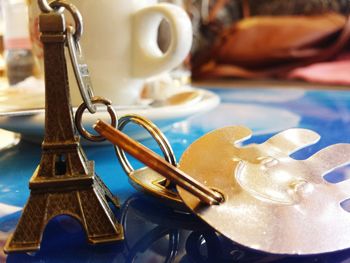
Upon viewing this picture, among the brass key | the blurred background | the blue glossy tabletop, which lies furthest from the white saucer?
the blurred background

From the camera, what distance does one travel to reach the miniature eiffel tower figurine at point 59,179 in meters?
0.21

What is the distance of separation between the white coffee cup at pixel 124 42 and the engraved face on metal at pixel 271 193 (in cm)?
17

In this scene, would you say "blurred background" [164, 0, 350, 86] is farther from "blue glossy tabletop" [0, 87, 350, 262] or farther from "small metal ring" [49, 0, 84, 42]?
"small metal ring" [49, 0, 84, 42]

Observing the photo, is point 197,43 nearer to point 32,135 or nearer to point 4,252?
point 32,135

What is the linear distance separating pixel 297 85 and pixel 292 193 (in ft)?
2.50

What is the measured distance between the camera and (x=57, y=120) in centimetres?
22

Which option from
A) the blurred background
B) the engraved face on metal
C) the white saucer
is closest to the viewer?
the engraved face on metal

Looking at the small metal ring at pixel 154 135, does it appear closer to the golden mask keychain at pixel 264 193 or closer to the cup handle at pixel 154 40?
the golden mask keychain at pixel 264 193

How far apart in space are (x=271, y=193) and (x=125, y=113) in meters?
0.17

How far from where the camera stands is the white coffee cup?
1.36 ft

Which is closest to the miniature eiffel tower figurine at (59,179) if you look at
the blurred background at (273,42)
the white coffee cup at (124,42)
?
the white coffee cup at (124,42)

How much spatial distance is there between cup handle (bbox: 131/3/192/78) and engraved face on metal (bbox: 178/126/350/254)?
169 millimetres

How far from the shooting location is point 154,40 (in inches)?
18.3

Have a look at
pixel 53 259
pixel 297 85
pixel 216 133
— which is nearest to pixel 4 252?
pixel 53 259
